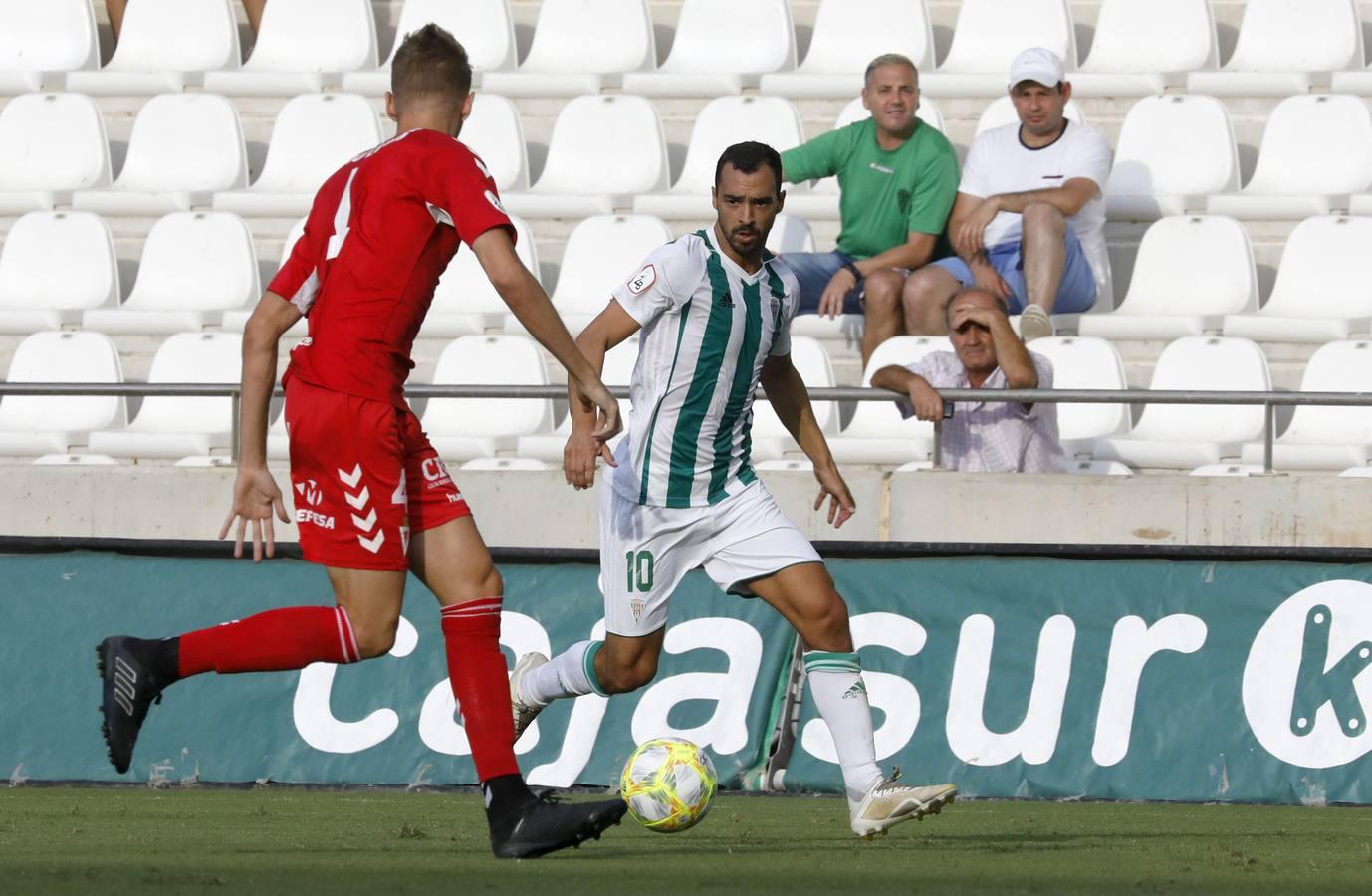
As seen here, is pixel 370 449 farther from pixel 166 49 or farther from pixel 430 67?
pixel 166 49

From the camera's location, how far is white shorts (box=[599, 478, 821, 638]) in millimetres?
6605

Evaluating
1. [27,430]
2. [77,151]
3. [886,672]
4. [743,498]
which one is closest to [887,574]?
[886,672]

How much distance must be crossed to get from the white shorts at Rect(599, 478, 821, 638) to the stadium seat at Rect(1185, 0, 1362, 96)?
23.1 ft

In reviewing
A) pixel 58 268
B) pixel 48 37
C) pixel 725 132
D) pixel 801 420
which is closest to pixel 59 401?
pixel 58 268

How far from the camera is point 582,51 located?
13.6 m

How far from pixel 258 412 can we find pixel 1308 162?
7.96 metres

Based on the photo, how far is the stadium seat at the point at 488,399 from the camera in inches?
435

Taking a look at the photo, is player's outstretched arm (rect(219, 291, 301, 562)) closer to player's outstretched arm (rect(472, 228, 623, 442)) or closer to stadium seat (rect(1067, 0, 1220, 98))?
player's outstretched arm (rect(472, 228, 623, 442))

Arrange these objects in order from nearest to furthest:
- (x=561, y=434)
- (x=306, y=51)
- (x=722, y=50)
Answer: (x=561, y=434) < (x=722, y=50) < (x=306, y=51)

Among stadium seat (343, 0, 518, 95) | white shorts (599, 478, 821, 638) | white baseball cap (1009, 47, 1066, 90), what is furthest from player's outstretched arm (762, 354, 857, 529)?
stadium seat (343, 0, 518, 95)

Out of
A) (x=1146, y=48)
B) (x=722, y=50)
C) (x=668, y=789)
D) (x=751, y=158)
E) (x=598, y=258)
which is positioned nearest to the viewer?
(x=668, y=789)

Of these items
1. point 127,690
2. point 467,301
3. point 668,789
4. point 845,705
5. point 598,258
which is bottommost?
point 668,789

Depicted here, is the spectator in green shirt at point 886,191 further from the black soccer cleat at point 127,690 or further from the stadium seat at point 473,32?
the black soccer cleat at point 127,690

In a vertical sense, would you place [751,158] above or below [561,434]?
above
